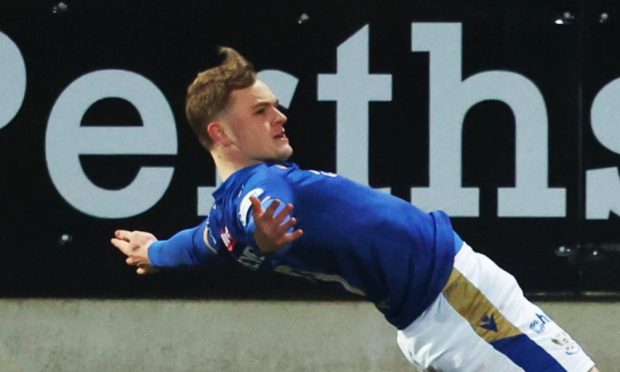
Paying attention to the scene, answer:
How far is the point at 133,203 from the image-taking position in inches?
255

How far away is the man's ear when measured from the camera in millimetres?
4402

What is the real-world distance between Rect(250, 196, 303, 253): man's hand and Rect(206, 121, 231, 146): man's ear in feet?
1.69

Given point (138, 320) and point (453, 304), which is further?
point (138, 320)

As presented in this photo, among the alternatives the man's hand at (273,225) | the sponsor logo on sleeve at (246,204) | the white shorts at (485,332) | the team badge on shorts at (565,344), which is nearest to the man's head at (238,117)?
the sponsor logo on sleeve at (246,204)

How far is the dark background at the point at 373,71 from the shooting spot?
21.0 feet

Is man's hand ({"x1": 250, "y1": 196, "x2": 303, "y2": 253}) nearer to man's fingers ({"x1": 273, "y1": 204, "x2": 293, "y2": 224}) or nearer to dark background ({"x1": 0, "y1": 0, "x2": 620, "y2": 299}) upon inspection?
man's fingers ({"x1": 273, "y1": 204, "x2": 293, "y2": 224})

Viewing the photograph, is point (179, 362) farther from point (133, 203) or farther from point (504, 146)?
point (504, 146)

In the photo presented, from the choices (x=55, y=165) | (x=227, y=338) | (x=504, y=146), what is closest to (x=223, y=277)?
(x=227, y=338)

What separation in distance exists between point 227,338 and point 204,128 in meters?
2.27

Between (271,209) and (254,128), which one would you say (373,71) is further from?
(271,209)

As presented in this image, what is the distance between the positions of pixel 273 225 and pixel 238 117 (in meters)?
0.63

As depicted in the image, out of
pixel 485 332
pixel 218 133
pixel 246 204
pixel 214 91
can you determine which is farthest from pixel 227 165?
pixel 485 332

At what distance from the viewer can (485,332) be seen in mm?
4250

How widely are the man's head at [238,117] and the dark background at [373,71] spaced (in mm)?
1981
